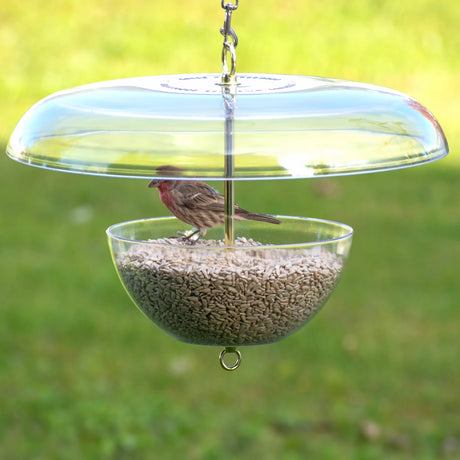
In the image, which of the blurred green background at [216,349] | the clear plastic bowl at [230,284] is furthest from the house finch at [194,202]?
the blurred green background at [216,349]

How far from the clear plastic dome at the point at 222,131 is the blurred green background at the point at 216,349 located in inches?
105

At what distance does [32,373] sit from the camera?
481 centimetres

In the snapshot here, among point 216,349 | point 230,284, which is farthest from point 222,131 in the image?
point 216,349

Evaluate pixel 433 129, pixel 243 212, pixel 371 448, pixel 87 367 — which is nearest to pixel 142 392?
pixel 87 367

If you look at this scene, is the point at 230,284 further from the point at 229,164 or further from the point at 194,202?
the point at 229,164

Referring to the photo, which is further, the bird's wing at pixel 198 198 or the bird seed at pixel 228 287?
the bird's wing at pixel 198 198

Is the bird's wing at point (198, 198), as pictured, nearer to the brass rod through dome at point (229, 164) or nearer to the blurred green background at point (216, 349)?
the brass rod through dome at point (229, 164)

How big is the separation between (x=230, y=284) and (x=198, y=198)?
26 centimetres

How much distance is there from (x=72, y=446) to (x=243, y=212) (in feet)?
8.38

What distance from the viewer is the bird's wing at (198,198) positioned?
2088mm

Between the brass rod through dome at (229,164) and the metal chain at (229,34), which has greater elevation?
the metal chain at (229,34)

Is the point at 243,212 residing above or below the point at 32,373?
above

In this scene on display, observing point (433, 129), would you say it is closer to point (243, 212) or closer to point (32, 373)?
point (243, 212)

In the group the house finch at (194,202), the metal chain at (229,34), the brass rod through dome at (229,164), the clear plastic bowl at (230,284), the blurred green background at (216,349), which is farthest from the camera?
the blurred green background at (216,349)
